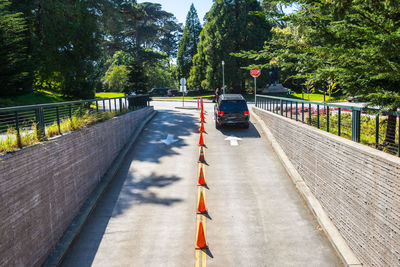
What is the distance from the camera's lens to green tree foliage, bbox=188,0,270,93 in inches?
1751

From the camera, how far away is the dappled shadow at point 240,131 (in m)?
18.1

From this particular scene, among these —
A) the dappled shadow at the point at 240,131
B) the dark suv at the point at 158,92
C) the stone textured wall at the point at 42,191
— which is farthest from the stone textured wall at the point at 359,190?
the dark suv at the point at 158,92

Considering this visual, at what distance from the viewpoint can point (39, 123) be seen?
859 cm

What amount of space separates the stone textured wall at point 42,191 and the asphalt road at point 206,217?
748 millimetres

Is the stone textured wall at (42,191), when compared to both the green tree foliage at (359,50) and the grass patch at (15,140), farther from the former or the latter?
the green tree foliage at (359,50)

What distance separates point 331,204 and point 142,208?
5.32 meters

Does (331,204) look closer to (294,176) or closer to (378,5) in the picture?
(294,176)

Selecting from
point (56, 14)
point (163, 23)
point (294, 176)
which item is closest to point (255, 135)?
point (294, 176)

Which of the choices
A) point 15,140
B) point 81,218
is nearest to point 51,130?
point 15,140

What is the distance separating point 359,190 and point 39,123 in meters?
7.45

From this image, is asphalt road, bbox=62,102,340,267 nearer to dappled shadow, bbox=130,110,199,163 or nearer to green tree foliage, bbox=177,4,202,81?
dappled shadow, bbox=130,110,199,163

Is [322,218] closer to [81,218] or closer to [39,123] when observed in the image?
[81,218]

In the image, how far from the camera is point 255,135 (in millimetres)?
18031

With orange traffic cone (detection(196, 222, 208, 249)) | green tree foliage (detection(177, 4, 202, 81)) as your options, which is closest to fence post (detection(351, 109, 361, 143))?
orange traffic cone (detection(196, 222, 208, 249))
